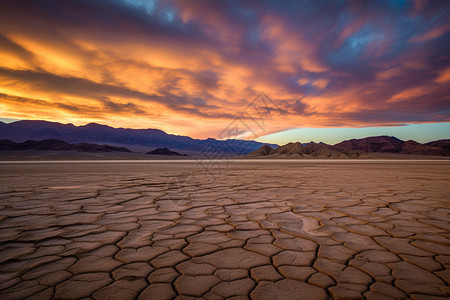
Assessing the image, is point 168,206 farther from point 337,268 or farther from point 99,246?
point 337,268

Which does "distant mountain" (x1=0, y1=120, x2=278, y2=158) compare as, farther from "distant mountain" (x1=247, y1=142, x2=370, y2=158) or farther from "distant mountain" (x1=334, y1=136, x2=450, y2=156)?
"distant mountain" (x1=247, y1=142, x2=370, y2=158)

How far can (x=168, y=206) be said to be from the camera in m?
2.81

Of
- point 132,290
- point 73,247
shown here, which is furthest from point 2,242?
point 132,290

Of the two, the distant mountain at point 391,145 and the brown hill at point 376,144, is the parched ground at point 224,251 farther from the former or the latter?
the brown hill at point 376,144

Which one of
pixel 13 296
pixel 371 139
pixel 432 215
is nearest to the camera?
pixel 13 296

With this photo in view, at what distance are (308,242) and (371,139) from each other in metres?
105

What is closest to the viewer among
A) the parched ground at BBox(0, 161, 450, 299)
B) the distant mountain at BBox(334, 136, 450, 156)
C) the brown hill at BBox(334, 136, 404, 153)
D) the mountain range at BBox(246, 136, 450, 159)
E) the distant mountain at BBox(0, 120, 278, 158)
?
the parched ground at BBox(0, 161, 450, 299)

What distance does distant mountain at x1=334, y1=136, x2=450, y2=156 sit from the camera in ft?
213

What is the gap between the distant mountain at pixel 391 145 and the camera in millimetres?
65056

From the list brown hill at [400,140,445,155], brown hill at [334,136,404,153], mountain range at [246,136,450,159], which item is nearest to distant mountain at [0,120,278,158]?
brown hill at [334,136,404,153]

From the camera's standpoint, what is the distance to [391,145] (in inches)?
3073

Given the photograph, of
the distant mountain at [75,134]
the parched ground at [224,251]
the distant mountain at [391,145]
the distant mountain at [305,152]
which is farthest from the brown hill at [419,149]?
the parched ground at [224,251]

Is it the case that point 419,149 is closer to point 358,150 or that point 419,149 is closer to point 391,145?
point 391,145

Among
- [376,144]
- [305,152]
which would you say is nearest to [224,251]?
[305,152]
